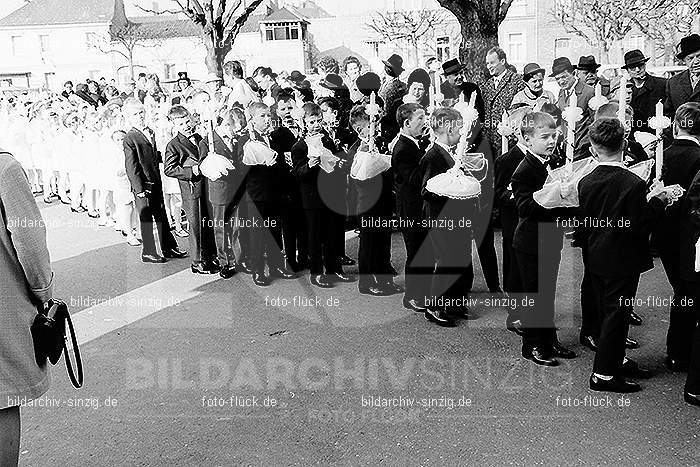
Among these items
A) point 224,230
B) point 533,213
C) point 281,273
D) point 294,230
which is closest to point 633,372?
point 533,213

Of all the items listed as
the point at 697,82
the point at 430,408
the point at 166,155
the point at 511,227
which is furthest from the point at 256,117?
the point at 697,82

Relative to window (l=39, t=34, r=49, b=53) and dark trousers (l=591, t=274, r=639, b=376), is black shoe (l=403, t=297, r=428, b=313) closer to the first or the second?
dark trousers (l=591, t=274, r=639, b=376)

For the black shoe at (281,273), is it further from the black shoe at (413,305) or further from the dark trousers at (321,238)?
the black shoe at (413,305)

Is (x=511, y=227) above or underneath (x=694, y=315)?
above

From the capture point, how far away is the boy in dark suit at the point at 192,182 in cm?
825

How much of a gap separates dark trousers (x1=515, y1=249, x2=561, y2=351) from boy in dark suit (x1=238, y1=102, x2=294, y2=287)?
10.5 ft

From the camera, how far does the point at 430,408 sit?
4.80 m

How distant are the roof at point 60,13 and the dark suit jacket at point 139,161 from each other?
65.9 meters

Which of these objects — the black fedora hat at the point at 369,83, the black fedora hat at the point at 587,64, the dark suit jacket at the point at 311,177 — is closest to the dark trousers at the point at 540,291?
the dark suit jacket at the point at 311,177

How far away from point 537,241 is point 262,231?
3559mm

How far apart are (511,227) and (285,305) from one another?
2.38 m

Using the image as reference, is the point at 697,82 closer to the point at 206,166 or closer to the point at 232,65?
the point at 206,166

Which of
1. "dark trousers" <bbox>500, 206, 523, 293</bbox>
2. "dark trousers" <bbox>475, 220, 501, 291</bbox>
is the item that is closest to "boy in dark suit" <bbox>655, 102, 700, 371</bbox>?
"dark trousers" <bbox>500, 206, 523, 293</bbox>

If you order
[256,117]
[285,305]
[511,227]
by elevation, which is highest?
[256,117]
